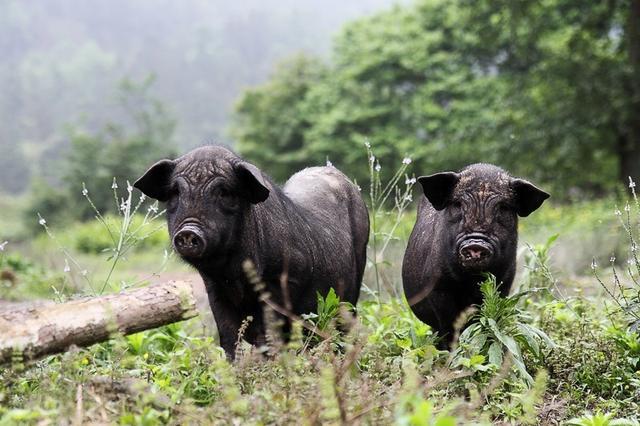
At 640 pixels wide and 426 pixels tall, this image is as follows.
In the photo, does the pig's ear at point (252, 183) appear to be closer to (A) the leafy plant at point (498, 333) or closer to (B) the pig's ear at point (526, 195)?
(A) the leafy plant at point (498, 333)

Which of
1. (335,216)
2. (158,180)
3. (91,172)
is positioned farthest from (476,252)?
(91,172)

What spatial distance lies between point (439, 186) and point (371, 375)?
83.3 inches

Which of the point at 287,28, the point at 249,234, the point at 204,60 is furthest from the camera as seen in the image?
A: the point at 287,28

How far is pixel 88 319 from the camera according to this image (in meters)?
4.40

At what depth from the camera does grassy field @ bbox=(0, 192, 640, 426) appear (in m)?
3.67

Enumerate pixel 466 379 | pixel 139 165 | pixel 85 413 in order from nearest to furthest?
pixel 85 413 < pixel 466 379 < pixel 139 165

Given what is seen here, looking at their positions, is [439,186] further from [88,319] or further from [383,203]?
[88,319]

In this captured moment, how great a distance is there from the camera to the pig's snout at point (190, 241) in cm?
534

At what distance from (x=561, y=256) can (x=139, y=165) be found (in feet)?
114

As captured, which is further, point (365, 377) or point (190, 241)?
point (190, 241)

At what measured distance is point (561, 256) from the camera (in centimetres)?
1450

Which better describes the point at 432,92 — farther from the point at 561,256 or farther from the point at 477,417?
the point at 477,417

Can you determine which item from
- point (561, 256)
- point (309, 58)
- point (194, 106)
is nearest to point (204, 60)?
point (194, 106)

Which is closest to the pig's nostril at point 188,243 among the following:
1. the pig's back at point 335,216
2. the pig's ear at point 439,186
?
the pig's back at point 335,216
